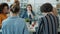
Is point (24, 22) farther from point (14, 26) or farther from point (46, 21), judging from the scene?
point (46, 21)

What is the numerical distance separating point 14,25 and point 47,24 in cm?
78

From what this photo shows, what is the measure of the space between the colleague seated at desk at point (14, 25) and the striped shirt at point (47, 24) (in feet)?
2.07

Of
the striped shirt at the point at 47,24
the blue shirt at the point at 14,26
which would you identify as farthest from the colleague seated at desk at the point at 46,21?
the blue shirt at the point at 14,26

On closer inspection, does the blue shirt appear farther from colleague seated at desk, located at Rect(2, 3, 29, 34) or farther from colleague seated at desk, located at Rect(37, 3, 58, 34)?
colleague seated at desk, located at Rect(37, 3, 58, 34)

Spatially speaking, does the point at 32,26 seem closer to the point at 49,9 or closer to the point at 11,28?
the point at 49,9

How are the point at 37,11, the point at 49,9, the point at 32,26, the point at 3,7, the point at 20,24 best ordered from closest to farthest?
the point at 20,24 < the point at 49,9 < the point at 32,26 < the point at 3,7 < the point at 37,11

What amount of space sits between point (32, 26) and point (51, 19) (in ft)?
2.63

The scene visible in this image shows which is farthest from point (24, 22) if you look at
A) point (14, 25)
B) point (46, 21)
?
point (46, 21)

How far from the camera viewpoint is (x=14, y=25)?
219 cm

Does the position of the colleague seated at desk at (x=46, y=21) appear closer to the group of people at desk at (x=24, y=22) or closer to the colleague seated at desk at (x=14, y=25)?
the group of people at desk at (x=24, y=22)

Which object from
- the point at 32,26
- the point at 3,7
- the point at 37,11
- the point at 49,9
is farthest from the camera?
the point at 37,11

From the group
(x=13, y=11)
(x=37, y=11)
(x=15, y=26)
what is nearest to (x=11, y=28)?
(x=15, y=26)

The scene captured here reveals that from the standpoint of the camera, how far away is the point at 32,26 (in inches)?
138

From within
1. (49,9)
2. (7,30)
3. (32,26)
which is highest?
(49,9)
